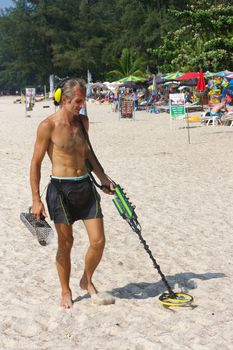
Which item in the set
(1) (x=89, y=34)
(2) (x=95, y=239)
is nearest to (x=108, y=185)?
(2) (x=95, y=239)

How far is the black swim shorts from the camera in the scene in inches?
158

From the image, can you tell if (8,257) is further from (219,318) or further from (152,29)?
(152,29)

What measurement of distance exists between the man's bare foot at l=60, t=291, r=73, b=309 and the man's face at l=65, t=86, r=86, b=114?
1.38 meters

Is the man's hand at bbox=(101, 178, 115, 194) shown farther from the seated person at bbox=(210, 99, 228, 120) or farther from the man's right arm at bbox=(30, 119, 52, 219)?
the seated person at bbox=(210, 99, 228, 120)

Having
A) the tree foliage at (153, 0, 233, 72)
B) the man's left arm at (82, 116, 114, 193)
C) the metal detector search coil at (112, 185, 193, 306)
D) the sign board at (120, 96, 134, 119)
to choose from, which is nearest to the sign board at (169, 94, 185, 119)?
the tree foliage at (153, 0, 233, 72)

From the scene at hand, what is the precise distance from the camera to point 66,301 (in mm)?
4184

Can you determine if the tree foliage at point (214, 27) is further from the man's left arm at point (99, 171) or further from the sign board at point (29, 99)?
the man's left arm at point (99, 171)

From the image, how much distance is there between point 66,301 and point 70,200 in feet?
2.58

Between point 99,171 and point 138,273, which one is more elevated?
point 99,171

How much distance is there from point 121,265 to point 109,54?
216ft

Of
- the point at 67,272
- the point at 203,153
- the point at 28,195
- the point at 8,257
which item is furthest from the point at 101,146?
the point at 67,272

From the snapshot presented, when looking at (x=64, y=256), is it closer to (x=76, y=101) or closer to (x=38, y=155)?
(x=38, y=155)

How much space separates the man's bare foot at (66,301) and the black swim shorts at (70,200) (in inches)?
22.8

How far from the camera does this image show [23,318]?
4.04 meters
